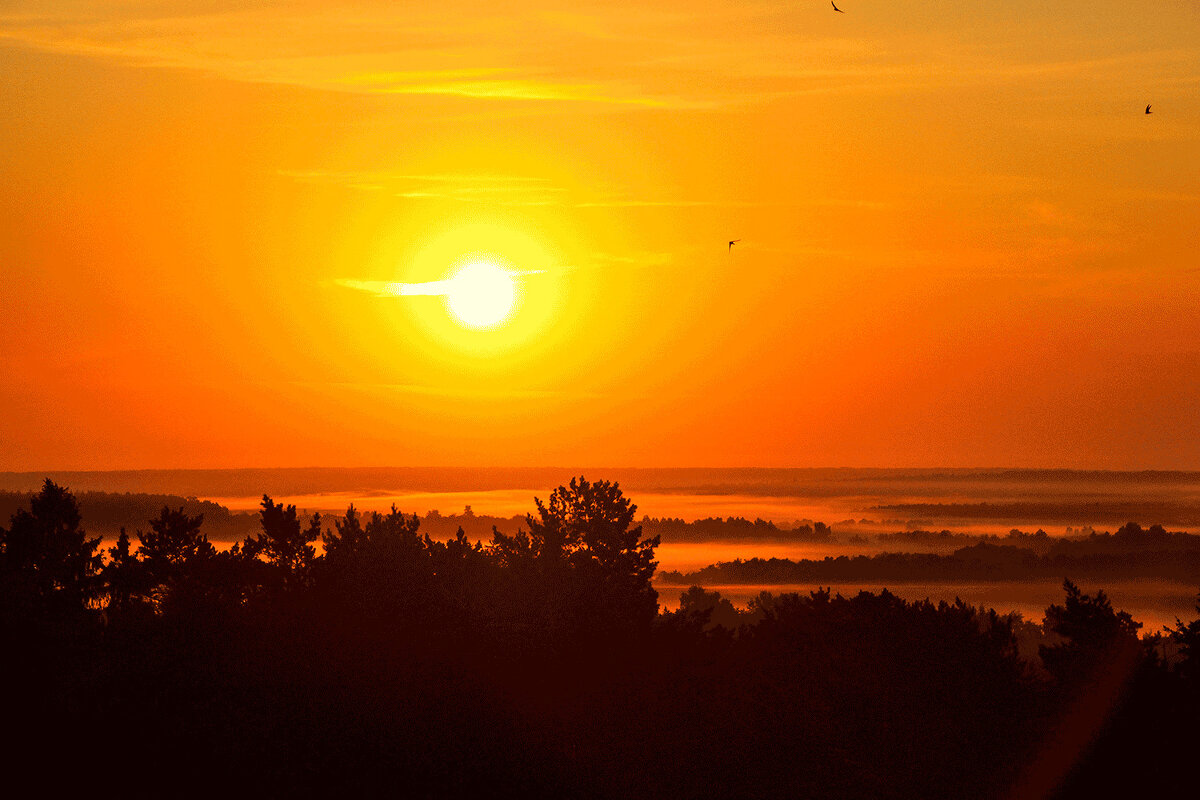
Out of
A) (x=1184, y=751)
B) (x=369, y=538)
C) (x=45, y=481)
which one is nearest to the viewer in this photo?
(x=1184, y=751)

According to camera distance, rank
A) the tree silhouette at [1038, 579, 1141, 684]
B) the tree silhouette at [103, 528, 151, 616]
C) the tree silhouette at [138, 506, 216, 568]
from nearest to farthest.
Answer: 1. the tree silhouette at [1038, 579, 1141, 684]
2. the tree silhouette at [103, 528, 151, 616]
3. the tree silhouette at [138, 506, 216, 568]

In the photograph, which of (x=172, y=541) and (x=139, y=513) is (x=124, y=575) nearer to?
(x=172, y=541)

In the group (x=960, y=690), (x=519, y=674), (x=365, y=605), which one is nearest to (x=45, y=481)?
(x=365, y=605)

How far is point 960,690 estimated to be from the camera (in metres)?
55.2

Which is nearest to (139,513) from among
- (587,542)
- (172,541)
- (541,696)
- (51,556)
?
(172,541)

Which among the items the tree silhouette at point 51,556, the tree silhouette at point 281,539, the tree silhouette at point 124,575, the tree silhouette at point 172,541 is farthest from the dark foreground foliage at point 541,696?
the tree silhouette at point 281,539

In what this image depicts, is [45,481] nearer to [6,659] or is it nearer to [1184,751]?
[6,659]

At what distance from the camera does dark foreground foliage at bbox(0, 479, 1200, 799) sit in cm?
4556

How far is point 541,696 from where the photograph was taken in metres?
52.8

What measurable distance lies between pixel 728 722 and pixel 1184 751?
1533 centimetres

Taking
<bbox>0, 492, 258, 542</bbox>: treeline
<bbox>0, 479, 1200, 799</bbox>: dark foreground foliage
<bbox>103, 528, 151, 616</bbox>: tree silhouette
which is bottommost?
<bbox>0, 479, 1200, 799</bbox>: dark foreground foliage

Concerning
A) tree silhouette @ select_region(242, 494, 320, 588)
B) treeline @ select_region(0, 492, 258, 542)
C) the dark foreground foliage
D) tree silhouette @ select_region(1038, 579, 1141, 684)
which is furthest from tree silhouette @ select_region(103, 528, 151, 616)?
tree silhouette @ select_region(1038, 579, 1141, 684)

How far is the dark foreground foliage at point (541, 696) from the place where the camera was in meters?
45.6

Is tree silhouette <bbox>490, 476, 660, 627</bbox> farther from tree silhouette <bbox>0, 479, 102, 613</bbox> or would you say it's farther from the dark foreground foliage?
tree silhouette <bbox>0, 479, 102, 613</bbox>
